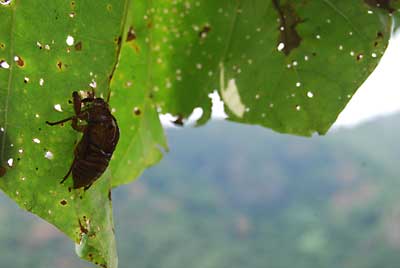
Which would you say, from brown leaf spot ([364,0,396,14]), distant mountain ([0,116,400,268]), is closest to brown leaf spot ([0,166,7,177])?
brown leaf spot ([364,0,396,14])

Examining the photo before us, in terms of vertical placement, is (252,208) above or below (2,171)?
below

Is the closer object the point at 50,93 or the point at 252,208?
the point at 50,93

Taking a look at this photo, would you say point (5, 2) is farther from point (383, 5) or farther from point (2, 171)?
point (383, 5)

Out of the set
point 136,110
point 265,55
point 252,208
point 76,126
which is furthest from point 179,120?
point 252,208

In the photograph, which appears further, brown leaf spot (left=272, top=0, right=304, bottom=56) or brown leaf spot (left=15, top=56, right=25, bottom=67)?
brown leaf spot (left=272, top=0, right=304, bottom=56)

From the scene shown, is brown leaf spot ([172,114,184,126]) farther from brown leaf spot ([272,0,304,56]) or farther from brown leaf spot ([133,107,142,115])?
brown leaf spot ([272,0,304,56])

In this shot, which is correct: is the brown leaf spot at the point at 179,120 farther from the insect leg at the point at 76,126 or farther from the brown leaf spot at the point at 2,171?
the brown leaf spot at the point at 2,171

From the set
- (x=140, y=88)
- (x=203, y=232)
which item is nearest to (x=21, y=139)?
(x=140, y=88)
